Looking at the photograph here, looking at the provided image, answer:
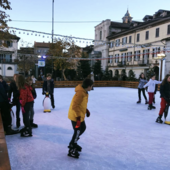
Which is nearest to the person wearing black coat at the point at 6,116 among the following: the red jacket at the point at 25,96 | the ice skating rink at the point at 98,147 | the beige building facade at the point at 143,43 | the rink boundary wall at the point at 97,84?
the ice skating rink at the point at 98,147

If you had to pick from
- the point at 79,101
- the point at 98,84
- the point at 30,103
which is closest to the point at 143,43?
the point at 98,84

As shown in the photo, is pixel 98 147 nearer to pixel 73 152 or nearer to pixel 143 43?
pixel 73 152

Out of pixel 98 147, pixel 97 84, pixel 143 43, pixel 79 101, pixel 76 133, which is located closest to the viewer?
pixel 79 101

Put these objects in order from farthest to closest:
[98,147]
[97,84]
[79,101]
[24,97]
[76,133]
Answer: [97,84], [24,97], [98,147], [76,133], [79,101]

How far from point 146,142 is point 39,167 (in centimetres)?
252

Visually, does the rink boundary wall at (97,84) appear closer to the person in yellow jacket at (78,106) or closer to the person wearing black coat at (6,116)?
the person wearing black coat at (6,116)

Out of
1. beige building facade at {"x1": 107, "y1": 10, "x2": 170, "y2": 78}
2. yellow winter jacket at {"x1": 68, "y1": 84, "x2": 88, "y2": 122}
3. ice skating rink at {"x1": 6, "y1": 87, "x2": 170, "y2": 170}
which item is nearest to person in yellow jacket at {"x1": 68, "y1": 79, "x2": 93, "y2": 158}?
yellow winter jacket at {"x1": 68, "y1": 84, "x2": 88, "y2": 122}

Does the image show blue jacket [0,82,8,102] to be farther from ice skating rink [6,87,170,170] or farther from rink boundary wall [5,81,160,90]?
rink boundary wall [5,81,160,90]

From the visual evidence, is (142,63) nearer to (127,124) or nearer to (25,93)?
(127,124)

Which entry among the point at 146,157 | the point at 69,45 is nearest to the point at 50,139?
the point at 146,157

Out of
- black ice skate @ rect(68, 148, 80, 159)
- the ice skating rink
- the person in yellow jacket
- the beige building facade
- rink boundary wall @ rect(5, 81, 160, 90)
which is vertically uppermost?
the beige building facade

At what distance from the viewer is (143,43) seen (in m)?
31.7

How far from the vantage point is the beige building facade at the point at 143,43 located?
27.3 meters

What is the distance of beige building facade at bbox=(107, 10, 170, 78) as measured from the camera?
27.3 m
